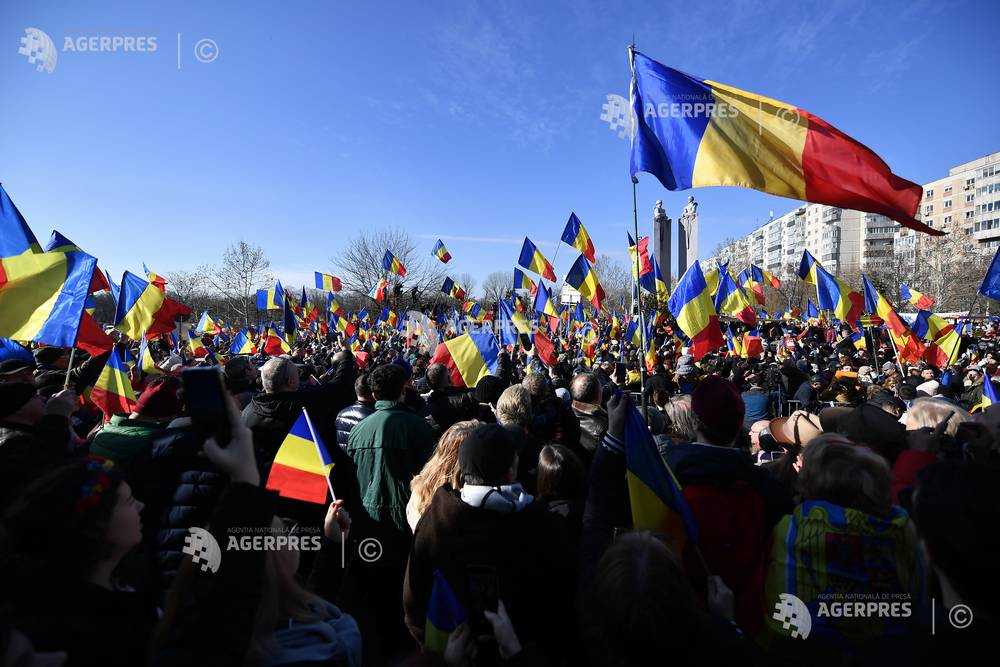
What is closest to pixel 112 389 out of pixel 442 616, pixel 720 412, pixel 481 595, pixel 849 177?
pixel 442 616

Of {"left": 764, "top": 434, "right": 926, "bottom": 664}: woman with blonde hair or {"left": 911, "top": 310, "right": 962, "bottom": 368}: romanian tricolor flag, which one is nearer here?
{"left": 764, "top": 434, "right": 926, "bottom": 664}: woman with blonde hair

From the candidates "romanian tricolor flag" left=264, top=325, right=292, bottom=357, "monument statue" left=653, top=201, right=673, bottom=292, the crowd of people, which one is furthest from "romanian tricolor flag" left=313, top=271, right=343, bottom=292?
"monument statue" left=653, top=201, right=673, bottom=292

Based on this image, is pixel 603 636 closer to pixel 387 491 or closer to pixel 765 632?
pixel 765 632

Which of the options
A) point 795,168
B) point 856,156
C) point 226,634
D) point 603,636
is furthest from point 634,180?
point 226,634

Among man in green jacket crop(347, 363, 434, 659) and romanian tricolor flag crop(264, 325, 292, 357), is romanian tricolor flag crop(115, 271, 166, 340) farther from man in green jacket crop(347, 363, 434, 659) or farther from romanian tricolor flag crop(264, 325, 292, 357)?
man in green jacket crop(347, 363, 434, 659)

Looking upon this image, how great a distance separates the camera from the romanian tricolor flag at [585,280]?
12391 mm

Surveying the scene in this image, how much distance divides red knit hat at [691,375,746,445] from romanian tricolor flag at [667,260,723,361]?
239 inches

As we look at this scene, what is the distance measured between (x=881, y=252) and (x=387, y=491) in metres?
107

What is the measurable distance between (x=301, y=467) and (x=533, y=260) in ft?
42.1

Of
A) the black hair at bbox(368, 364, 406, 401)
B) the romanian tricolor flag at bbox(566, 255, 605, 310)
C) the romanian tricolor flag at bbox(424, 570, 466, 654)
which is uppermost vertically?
the romanian tricolor flag at bbox(566, 255, 605, 310)

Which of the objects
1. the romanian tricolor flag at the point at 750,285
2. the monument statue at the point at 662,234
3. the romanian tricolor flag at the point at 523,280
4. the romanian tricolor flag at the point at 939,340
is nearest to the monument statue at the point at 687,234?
the monument statue at the point at 662,234

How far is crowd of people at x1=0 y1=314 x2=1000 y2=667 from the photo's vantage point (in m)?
1.34

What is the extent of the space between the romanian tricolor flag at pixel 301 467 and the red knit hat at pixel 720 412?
2.04 metres

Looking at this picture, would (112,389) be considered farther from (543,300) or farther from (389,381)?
(543,300)
